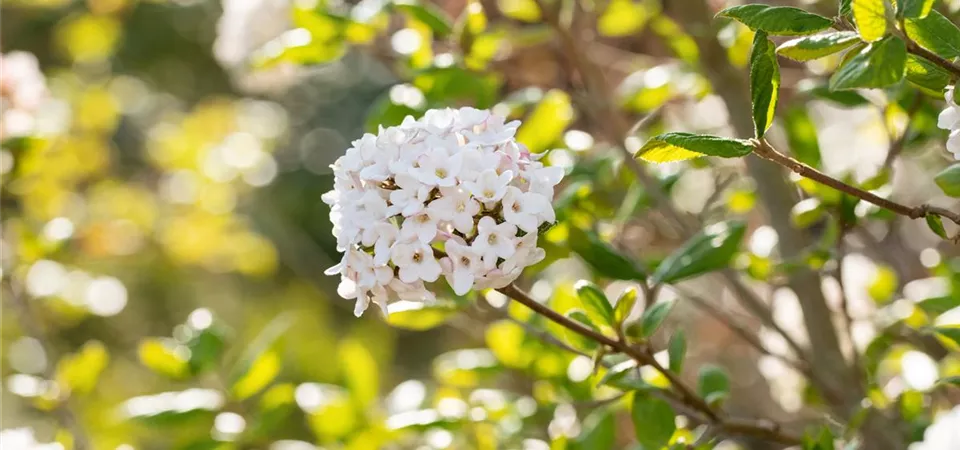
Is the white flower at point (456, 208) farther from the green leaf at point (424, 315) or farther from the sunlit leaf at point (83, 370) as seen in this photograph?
the sunlit leaf at point (83, 370)

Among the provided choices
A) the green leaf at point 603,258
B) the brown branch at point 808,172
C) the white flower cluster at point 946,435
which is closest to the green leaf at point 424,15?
the green leaf at point 603,258

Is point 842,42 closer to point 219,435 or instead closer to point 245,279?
point 219,435

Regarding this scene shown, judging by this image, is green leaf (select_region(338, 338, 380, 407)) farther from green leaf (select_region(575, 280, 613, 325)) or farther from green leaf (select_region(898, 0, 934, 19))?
green leaf (select_region(898, 0, 934, 19))

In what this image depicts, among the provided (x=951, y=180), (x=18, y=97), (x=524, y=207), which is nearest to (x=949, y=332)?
(x=951, y=180)

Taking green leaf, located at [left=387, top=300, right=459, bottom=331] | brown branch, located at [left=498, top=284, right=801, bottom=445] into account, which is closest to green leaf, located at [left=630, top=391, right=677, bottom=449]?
brown branch, located at [left=498, top=284, right=801, bottom=445]

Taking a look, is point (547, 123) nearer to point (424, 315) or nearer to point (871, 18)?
point (424, 315)

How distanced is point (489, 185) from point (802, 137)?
530 mm

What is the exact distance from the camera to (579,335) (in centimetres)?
80

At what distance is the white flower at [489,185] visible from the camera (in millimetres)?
583

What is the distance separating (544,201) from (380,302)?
0.13 metres

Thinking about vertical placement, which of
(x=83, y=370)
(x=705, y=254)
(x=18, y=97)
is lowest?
(x=705, y=254)

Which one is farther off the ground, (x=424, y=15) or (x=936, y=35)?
(x=424, y=15)

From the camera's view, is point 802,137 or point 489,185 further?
point 802,137

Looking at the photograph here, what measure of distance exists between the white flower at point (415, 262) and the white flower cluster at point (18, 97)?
35.7 inches
